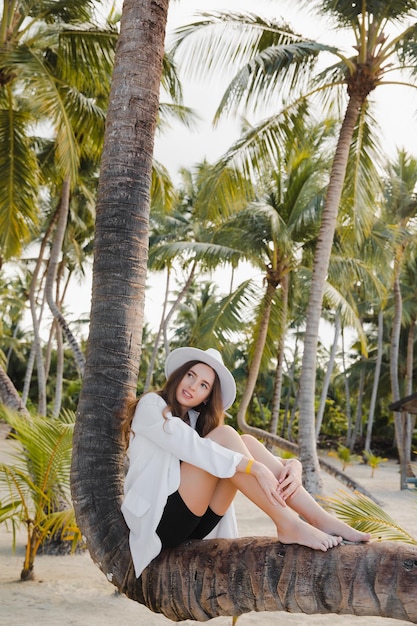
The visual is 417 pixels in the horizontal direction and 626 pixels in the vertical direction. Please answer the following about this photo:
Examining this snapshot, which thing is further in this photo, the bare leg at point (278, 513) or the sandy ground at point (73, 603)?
the sandy ground at point (73, 603)

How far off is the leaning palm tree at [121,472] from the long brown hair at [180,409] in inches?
3.7

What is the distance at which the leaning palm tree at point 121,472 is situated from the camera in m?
2.67

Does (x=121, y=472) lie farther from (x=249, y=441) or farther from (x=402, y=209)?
(x=402, y=209)

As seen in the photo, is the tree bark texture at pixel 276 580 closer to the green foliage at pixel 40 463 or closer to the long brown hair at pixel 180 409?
the long brown hair at pixel 180 409

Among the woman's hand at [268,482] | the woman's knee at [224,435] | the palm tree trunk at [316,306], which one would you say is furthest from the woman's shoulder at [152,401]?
the palm tree trunk at [316,306]

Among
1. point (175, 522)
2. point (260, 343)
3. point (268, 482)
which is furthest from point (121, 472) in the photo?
point (260, 343)

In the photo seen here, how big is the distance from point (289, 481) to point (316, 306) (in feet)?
20.7

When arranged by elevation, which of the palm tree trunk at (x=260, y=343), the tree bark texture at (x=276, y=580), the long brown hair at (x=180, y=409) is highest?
the palm tree trunk at (x=260, y=343)

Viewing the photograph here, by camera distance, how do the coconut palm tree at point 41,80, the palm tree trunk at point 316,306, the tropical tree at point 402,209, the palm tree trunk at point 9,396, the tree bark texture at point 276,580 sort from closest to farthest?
the tree bark texture at point 276,580 < the palm tree trunk at point 9,396 < the palm tree trunk at point 316,306 < the coconut palm tree at point 41,80 < the tropical tree at point 402,209

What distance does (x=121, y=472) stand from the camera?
11.1 feet

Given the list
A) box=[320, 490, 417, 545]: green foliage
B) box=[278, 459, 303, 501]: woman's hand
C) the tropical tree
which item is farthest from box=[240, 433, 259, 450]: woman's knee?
the tropical tree

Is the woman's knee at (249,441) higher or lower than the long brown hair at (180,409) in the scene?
lower

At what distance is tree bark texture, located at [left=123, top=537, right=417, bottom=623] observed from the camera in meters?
2.56

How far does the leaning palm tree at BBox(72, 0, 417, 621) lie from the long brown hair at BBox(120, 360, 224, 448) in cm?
9
